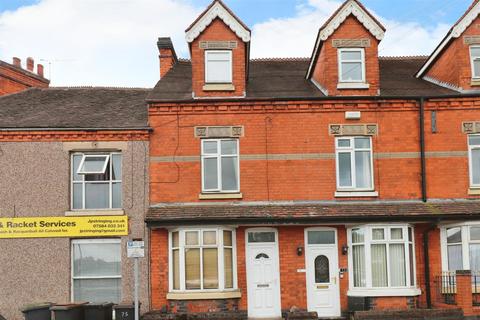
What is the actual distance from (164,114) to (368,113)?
20.2 feet

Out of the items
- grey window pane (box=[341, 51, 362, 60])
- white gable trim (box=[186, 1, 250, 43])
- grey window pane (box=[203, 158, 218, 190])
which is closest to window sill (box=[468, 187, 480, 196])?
grey window pane (box=[341, 51, 362, 60])

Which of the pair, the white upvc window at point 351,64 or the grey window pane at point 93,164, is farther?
the white upvc window at point 351,64

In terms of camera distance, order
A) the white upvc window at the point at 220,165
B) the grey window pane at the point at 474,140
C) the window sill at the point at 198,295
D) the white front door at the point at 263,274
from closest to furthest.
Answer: the window sill at the point at 198,295
the white front door at the point at 263,274
the white upvc window at the point at 220,165
the grey window pane at the point at 474,140

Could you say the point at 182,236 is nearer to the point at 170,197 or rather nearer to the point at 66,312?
the point at 170,197

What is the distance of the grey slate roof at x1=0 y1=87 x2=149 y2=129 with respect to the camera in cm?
1862

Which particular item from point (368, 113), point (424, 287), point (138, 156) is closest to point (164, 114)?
point (138, 156)

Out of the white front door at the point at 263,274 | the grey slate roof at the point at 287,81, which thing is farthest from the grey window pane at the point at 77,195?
the white front door at the point at 263,274

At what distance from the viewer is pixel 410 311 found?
16016 mm

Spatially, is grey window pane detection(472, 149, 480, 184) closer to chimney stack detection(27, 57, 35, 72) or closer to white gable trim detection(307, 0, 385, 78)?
white gable trim detection(307, 0, 385, 78)

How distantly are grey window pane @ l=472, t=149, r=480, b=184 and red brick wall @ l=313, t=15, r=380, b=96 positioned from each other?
3450mm

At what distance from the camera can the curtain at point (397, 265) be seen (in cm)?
1773

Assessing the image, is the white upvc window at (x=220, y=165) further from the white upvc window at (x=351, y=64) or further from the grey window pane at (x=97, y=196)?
the white upvc window at (x=351, y=64)

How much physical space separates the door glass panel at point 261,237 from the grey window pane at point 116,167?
425 cm

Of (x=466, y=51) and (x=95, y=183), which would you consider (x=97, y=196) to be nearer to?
(x=95, y=183)
